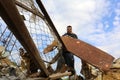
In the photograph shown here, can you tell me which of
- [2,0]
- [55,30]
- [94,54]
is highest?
[2,0]

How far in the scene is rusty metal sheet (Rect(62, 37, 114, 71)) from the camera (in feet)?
18.0

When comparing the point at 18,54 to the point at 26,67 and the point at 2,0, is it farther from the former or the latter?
the point at 2,0

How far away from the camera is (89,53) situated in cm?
584

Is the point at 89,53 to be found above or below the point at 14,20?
below

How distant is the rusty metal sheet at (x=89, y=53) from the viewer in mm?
5496

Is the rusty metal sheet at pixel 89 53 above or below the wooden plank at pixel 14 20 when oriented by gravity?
below

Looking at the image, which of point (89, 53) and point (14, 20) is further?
point (89, 53)

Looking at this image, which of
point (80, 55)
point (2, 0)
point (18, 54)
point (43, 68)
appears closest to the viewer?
point (2, 0)

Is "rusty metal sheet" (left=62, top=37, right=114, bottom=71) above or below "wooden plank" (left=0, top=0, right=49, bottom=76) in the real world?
below

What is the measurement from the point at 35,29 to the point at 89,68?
141 inches

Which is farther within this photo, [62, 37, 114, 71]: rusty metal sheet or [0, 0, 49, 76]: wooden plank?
[62, 37, 114, 71]: rusty metal sheet

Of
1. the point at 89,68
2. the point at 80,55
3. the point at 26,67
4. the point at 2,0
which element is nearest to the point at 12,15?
the point at 2,0

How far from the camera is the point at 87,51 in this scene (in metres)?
5.88

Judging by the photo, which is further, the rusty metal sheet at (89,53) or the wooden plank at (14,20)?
the rusty metal sheet at (89,53)
